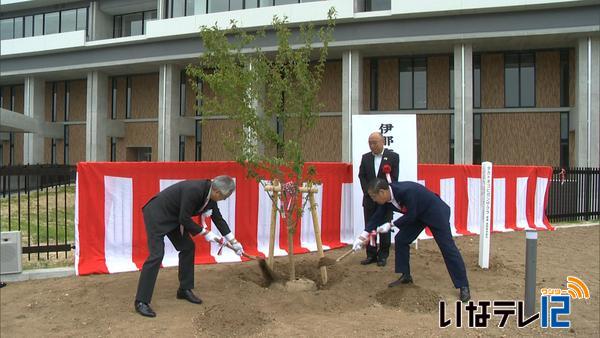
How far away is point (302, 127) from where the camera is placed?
5.73 metres

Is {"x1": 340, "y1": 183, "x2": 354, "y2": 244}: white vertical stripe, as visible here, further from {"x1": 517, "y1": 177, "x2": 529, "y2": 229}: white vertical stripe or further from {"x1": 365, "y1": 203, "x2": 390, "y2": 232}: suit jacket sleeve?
{"x1": 517, "y1": 177, "x2": 529, "y2": 229}: white vertical stripe

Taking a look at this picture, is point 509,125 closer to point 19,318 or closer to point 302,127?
point 302,127

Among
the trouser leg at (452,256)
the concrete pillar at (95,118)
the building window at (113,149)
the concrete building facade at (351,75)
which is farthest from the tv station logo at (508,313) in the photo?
the building window at (113,149)

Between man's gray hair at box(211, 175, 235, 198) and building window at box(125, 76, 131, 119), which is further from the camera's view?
building window at box(125, 76, 131, 119)

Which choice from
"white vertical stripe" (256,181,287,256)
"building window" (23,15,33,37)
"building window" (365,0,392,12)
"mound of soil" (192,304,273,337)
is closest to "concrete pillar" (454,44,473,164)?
"building window" (365,0,392,12)

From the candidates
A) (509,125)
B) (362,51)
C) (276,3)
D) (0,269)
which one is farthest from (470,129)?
(0,269)

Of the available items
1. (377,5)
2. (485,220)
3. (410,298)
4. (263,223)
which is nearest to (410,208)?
(410,298)

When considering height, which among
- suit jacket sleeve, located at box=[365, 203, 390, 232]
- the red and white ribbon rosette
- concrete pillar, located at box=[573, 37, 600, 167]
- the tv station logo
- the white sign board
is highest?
concrete pillar, located at box=[573, 37, 600, 167]

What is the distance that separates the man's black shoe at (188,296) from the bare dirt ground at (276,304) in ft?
0.27

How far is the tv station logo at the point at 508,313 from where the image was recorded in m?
4.66

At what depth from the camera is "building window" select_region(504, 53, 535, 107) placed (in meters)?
25.5

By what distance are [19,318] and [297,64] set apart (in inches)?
159

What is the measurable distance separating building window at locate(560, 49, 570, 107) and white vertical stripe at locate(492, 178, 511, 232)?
56.9 ft

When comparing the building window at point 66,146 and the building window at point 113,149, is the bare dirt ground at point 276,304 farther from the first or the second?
the building window at point 66,146
